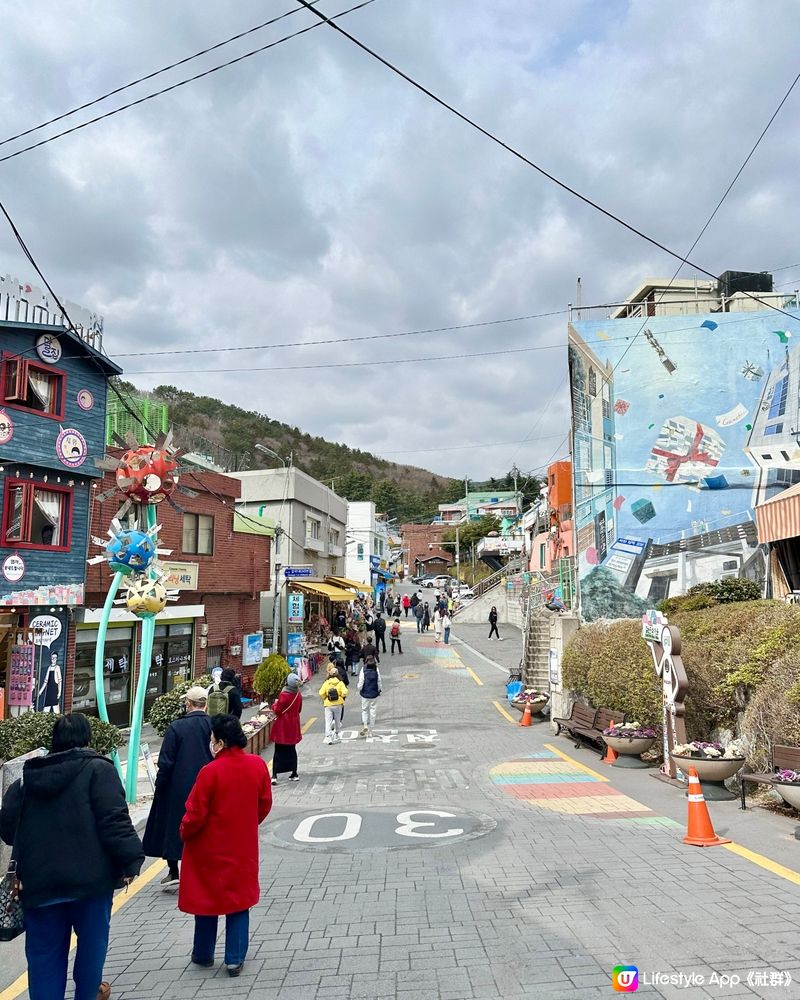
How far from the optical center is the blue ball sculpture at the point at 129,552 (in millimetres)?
10008

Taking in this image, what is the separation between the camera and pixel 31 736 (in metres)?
8.51

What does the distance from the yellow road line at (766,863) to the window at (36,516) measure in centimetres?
1311

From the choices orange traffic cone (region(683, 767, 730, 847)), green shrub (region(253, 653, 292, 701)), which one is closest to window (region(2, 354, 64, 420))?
green shrub (region(253, 653, 292, 701))

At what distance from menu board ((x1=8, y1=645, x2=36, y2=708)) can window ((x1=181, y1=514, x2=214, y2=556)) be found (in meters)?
6.41

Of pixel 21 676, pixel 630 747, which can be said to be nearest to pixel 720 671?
pixel 630 747

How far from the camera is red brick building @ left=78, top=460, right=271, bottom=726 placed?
16344mm

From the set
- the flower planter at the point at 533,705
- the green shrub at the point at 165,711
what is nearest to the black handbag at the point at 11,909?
the green shrub at the point at 165,711

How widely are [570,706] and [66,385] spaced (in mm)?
12771

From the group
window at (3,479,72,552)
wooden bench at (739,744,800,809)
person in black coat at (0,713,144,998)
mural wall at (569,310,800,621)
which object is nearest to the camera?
person in black coat at (0,713,144,998)

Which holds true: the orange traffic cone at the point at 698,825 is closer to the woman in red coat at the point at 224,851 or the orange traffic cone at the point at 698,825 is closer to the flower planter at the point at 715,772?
the flower planter at the point at 715,772

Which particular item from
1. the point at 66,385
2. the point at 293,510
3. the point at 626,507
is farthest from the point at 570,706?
the point at 293,510

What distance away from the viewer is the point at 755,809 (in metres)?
8.63

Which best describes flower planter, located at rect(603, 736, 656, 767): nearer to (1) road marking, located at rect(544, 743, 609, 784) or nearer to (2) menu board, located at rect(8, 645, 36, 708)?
(1) road marking, located at rect(544, 743, 609, 784)

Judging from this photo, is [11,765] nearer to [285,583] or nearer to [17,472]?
[17,472]
